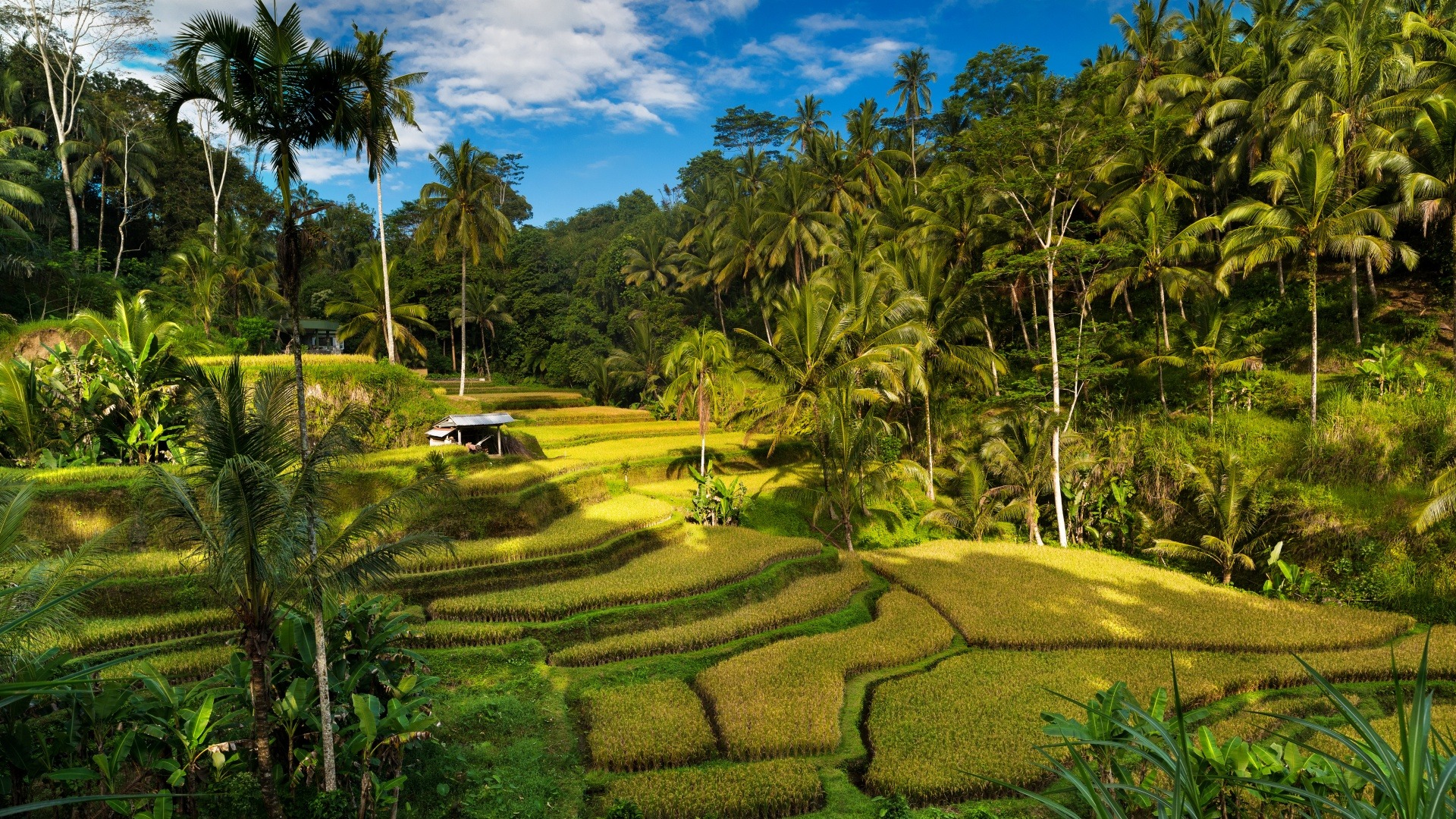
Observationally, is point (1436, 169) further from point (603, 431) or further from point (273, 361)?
point (273, 361)

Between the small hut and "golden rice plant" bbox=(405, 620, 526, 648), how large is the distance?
671 centimetres

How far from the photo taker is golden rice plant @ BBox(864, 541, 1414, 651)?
1038 cm

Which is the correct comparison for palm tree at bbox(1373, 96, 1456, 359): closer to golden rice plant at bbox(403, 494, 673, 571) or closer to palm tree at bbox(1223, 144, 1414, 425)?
palm tree at bbox(1223, 144, 1414, 425)

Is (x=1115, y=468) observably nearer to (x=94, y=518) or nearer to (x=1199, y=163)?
(x=1199, y=163)

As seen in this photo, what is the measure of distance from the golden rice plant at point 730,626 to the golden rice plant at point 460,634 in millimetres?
878

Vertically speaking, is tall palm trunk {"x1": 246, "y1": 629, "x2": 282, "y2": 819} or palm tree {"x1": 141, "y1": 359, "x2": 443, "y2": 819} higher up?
palm tree {"x1": 141, "y1": 359, "x2": 443, "y2": 819}

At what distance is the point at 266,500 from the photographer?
5.55m

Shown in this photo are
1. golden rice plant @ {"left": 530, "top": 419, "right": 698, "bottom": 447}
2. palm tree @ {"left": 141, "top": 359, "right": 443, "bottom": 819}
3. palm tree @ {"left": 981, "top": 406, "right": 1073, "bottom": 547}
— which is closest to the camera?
palm tree @ {"left": 141, "top": 359, "right": 443, "bottom": 819}

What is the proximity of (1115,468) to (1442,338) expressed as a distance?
27.7ft

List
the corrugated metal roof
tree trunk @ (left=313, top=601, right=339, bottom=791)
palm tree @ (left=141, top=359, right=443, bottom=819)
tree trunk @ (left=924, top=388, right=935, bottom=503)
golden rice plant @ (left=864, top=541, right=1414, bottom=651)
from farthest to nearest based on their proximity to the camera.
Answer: tree trunk @ (left=924, top=388, right=935, bottom=503)
the corrugated metal roof
golden rice plant @ (left=864, top=541, right=1414, bottom=651)
tree trunk @ (left=313, top=601, right=339, bottom=791)
palm tree @ (left=141, top=359, right=443, bottom=819)

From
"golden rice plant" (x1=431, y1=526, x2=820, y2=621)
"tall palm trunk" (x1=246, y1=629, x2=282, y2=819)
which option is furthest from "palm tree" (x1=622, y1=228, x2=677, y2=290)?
"tall palm trunk" (x1=246, y1=629, x2=282, y2=819)

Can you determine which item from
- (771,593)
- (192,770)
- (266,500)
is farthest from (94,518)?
(771,593)

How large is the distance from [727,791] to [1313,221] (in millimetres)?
16816

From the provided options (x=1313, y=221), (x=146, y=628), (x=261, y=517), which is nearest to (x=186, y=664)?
(x=146, y=628)
